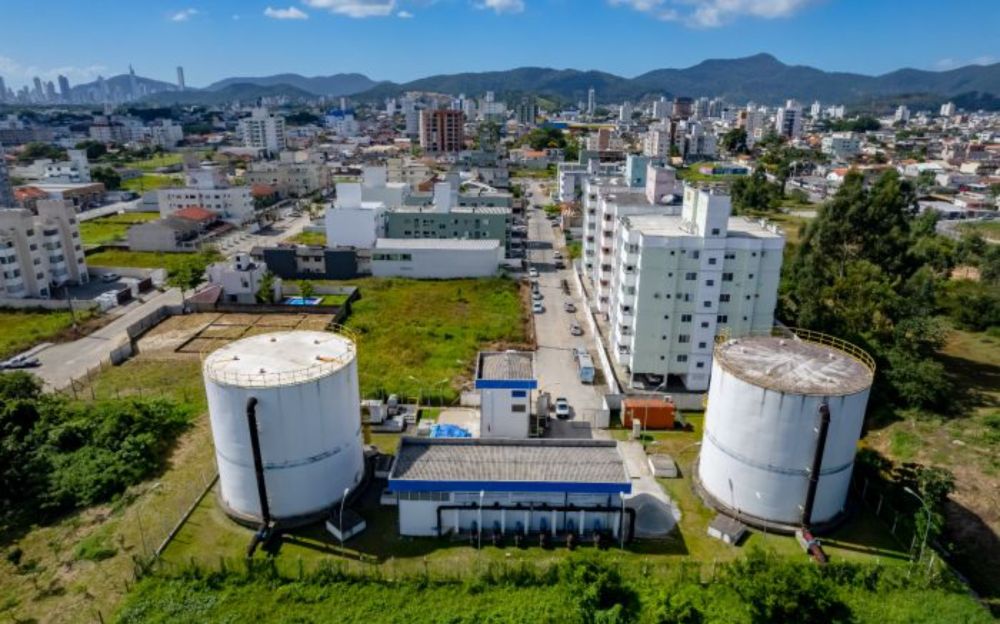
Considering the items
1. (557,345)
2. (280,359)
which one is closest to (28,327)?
(280,359)

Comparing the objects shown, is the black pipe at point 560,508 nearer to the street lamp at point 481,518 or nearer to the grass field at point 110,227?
the street lamp at point 481,518

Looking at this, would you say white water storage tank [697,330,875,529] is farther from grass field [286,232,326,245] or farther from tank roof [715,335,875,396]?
grass field [286,232,326,245]

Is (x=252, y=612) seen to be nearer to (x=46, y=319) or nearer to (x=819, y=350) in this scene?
(x=819, y=350)

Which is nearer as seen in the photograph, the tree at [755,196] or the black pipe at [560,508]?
the black pipe at [560,508]

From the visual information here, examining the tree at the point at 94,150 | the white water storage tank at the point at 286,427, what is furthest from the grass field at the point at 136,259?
the tree at the point at 94,150

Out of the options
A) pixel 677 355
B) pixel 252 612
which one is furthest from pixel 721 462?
pixel 252 612

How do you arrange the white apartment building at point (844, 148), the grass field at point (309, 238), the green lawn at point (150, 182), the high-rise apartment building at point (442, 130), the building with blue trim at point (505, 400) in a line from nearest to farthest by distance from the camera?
1. the building with blue trim at point (505, 400)
2. the grass field at point (309, 238)
3. the green lawn at point (150, 182)
4. the high-rise apartment building at point (442, 130)
5. the white apartment building at point (844, 148)

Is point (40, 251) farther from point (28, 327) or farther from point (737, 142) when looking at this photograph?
point (737, 142)
